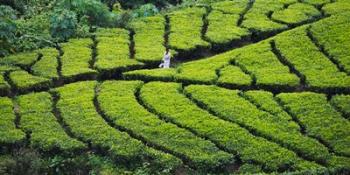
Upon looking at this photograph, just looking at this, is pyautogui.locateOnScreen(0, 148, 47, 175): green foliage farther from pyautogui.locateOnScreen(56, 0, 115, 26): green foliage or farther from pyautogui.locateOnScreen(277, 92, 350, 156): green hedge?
pyautogui.locateOnScreen(56, 0, 115, 26): green foliage

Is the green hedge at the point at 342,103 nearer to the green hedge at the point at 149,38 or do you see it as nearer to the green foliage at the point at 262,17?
the green foliage at the point at 262,17

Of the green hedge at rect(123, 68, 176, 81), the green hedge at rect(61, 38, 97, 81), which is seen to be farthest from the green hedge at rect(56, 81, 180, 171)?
the green hedge at rect(123, 68, 176, 81)

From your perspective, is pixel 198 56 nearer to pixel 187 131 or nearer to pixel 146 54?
pixel 146 54

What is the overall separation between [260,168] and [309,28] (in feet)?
29.8

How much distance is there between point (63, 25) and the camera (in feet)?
72.5

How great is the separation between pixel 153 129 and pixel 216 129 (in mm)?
1615

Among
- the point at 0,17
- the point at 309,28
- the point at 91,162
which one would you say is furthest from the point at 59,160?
the point at 309,28

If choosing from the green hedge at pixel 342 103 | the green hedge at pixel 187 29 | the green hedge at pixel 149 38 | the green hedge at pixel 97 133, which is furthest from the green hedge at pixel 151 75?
the green hedge at pixel 342 103

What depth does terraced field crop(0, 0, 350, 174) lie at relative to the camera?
1509 centimetres

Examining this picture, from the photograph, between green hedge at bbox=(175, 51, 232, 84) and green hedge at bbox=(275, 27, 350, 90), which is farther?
green hedge at bbox=(175, 51, 232, 84)

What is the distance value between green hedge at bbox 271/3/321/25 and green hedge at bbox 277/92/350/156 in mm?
6171

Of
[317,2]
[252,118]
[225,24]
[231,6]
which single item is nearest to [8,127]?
[252,118]

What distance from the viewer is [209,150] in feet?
49.5

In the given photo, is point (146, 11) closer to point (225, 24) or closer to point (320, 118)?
point (225, 24)
